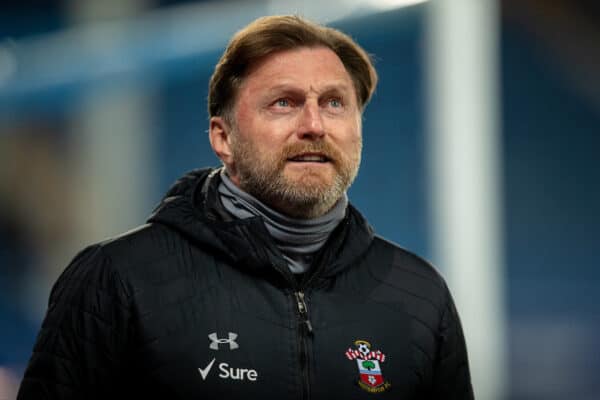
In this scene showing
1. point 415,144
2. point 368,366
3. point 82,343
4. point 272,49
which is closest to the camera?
point 82,343

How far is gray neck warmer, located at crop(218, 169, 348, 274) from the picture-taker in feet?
5.62

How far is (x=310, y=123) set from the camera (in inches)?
66.9

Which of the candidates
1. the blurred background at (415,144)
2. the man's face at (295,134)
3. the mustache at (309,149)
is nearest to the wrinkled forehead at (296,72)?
the man's face at (295,134)

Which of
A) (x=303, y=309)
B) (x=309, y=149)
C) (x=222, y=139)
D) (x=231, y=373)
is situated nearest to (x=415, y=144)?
(x=222, y=139)

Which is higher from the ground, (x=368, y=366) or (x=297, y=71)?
(x=297, y=71)

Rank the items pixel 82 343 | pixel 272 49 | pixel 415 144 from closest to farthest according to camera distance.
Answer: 1. pixel 82 343
2. pixel 272 49
3. pixel 415 144

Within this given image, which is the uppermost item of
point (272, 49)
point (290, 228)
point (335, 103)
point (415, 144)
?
point (272, 49)

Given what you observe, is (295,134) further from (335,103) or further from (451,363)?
(451,363)

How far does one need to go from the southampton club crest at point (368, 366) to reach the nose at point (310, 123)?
42cm

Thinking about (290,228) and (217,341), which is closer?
(217,341)

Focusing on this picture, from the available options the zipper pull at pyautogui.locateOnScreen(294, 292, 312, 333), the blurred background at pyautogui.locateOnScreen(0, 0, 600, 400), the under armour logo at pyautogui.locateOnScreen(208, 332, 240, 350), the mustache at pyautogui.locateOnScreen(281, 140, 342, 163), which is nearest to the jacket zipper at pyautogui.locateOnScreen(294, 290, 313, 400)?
the zipper pull at pyautogui.locateOnScreen(294, 292, 312, 333)

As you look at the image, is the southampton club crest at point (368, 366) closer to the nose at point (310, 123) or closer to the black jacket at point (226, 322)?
the black jacket at point (226, 322)

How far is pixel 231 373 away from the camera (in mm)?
1558

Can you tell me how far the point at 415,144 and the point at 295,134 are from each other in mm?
2167
